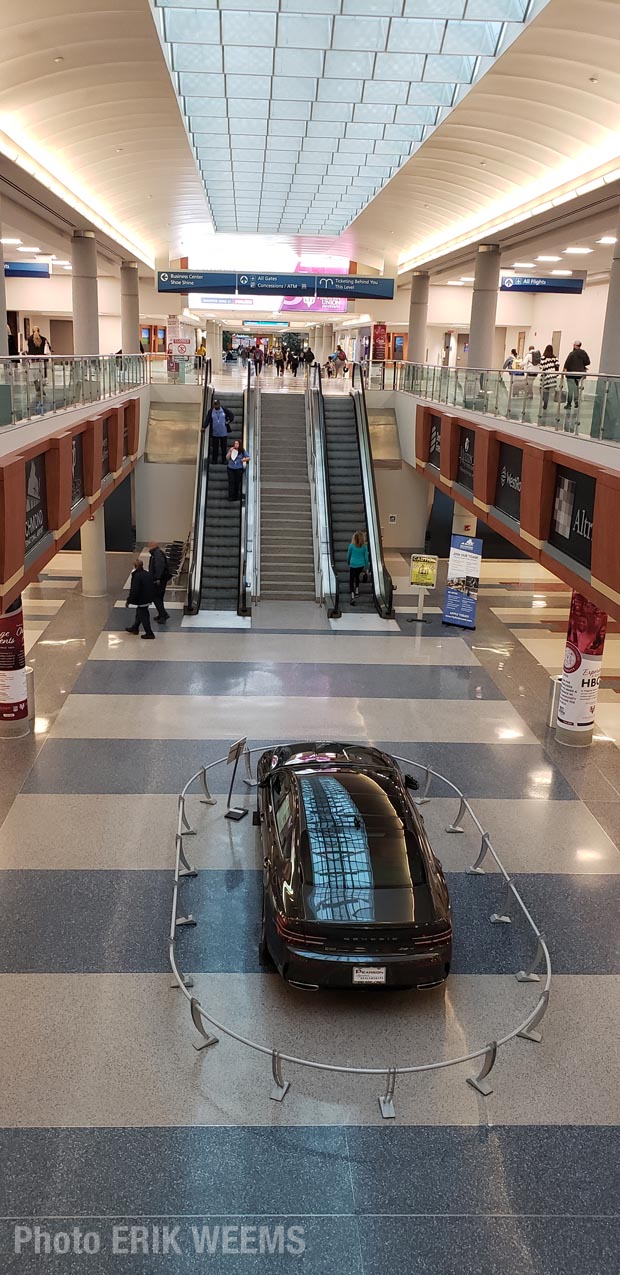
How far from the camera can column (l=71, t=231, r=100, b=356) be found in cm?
2428

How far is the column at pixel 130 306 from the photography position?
3444 centimetres

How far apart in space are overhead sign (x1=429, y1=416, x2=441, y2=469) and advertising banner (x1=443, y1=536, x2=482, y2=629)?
3143mm

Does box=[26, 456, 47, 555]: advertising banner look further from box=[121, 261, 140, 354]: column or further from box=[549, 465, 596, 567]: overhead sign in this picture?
box=[121, 261, 140, 354]: column

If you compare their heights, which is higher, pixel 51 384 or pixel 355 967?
pixel 51 384

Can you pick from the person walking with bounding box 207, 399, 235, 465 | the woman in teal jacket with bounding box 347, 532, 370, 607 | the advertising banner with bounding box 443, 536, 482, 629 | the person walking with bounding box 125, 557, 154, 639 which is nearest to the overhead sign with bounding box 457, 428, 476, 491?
the advertising banner with bounding box 443, 536, 482, 629

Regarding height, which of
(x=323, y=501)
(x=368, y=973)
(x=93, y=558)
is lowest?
(x=368, y=973)

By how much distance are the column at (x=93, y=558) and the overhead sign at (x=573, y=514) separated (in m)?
10.9

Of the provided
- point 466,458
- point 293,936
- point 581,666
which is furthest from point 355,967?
point 466,458

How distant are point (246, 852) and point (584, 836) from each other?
3.63 meters

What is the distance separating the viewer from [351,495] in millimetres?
22953

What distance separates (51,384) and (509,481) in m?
6.45

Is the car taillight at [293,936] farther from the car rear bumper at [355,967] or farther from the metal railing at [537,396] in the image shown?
the metal railing at [537,396]

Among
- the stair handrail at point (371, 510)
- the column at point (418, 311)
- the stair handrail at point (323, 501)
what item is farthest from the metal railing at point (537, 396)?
the column at point (418, 311)

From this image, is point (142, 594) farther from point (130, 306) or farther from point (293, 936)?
point (130, 306)
